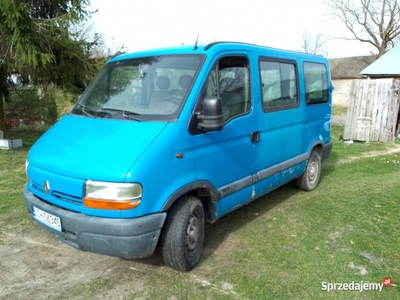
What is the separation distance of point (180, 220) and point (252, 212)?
6.99 feet

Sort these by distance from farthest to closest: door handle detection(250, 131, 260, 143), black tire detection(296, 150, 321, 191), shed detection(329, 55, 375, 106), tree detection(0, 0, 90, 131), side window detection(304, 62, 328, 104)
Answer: shed detection(329, 55, 375, 106), tree detection(0, 0, 90, 131), black tire detection(296, 150, 321, 191), side window detection(304, 62, 328, 104), door handle detection(250, 131, 260, 143)

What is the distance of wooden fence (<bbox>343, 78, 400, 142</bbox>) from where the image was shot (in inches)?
439

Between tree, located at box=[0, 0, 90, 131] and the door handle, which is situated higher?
tree, located at box=[0, 0, 90, 131]

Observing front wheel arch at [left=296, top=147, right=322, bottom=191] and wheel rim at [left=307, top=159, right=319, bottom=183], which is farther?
wheel rim at [left=307, top=159, right=319, bottom=183]

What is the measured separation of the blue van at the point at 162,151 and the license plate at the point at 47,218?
17mm

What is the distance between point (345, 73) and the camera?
125 ft

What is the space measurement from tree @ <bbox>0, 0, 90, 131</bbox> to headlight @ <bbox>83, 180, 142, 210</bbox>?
688cm

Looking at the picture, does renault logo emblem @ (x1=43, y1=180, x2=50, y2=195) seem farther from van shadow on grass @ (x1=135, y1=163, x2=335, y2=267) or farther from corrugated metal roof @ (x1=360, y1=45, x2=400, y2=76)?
corrugated metal roof @ (x1=360, y1=45, x2=400, y2=76)

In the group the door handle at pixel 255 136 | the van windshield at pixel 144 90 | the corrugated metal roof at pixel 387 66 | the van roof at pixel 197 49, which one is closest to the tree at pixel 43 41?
the van roof at pixel 197 49

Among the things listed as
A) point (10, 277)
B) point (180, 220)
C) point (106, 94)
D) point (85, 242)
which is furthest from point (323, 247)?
point (10, 277)

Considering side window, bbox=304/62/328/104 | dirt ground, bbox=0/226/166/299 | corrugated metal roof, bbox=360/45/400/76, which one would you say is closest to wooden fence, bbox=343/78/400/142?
side window, bbox=304/62/328/104

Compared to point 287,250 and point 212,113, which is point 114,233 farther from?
point 287,250

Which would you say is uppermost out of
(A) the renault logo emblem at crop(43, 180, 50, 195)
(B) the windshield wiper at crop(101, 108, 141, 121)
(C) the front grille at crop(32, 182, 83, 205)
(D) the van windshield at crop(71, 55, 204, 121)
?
(D) the van windshield at crop(71, 55, 204, 121)

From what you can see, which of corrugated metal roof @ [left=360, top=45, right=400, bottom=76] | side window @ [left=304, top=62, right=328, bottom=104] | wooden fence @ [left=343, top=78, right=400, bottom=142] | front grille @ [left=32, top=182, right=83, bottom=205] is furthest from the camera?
corrugated metal roof @ [left=360, top=45, right=400, bottom=76]
